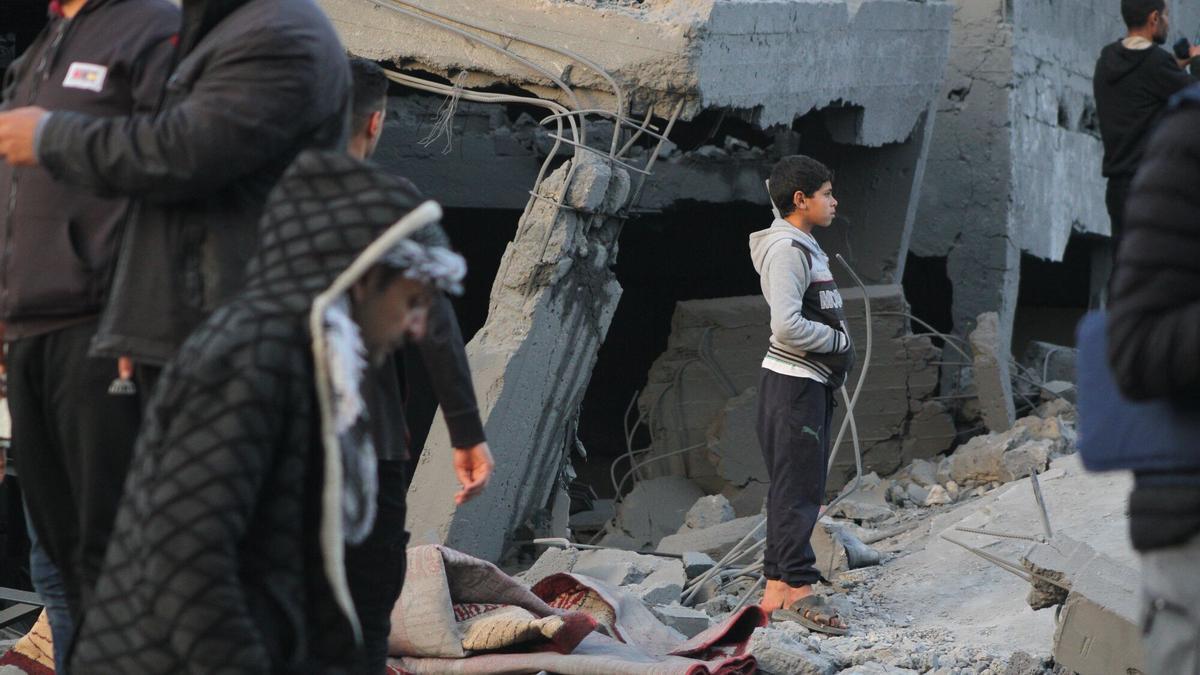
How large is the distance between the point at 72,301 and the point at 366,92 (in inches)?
35.7

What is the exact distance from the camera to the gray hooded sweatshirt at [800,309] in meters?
5.02

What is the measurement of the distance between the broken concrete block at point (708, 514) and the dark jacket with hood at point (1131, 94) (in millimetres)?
2529

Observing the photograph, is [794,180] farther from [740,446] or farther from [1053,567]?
[740,446]

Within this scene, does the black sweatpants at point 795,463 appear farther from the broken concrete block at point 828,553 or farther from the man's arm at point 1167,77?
the man's arm at point 1167,77

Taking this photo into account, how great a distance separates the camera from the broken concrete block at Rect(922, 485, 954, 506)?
7.59 metres

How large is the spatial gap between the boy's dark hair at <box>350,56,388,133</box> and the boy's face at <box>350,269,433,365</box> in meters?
0.97

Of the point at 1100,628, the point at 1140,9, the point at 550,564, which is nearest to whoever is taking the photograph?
the point at 1100,628

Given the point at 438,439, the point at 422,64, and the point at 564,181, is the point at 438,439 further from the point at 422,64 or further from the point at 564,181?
the point at 422,64

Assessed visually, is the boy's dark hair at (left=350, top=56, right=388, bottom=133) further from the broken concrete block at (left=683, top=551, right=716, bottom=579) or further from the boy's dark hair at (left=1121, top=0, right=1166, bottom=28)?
the boy's dark hair at (left=1121, top=0, right=1166, bottom=28)

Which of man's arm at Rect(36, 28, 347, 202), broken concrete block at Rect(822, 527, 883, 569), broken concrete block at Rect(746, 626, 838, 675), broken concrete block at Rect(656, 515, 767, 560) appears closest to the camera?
man's arm at Rect(36, 28, 347, 202)

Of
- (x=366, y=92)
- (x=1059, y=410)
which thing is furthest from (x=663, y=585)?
(x=1059, y=410)

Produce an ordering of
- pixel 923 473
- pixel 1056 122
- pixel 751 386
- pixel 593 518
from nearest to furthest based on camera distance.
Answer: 1. pixel 923 473
2. pixel 751 386
3. pixel 593 518
4. pixel 1056 122

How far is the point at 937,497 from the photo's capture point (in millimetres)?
7621

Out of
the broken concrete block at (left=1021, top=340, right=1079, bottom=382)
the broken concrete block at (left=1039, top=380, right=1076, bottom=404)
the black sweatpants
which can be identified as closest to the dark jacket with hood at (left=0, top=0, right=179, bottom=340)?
the black sweatpants
